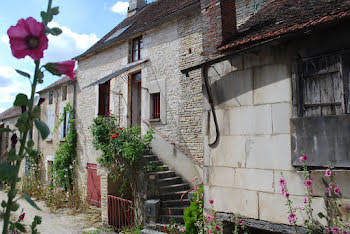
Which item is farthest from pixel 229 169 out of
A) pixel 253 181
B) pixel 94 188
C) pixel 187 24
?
pixel 94 188

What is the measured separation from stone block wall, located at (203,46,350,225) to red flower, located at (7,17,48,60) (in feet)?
11.9

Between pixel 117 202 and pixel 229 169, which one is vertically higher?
pixel 229 169

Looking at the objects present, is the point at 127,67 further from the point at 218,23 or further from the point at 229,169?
the point at 229,169

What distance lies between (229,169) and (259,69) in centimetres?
168

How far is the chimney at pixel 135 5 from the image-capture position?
14.0 meters

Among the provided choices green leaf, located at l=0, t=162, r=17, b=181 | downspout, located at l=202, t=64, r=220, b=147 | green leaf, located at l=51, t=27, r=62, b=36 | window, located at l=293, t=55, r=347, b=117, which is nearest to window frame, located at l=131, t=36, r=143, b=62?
downspout, located at l=202, t=64, r=220, b=147

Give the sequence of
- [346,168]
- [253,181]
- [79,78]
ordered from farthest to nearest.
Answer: [79,78] → [253,181] → [346,168]

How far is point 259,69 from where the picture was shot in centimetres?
433

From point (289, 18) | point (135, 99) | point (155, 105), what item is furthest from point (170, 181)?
point (289, 18)

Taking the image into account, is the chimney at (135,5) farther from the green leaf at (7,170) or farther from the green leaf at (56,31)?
the green leaf at (7,170)

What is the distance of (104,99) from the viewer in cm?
1185

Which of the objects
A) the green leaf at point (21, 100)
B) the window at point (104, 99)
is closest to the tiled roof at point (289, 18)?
the green leaf at point (21, 100)

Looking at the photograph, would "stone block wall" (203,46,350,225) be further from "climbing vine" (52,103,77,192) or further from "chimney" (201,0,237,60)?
"climbing vine" (52,103,77,192)

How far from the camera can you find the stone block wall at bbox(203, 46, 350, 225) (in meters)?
3.92
